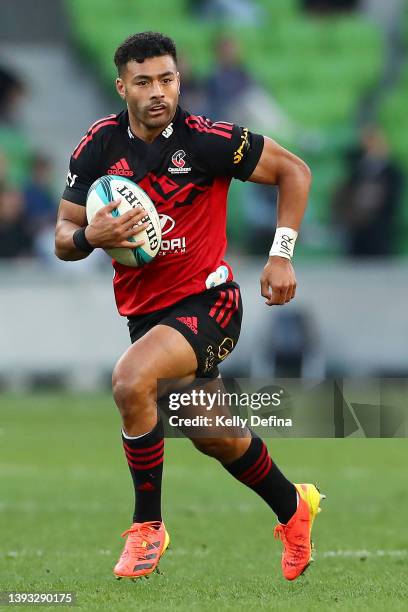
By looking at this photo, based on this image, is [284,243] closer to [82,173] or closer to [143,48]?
[82,173]

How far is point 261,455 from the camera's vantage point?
608 cm

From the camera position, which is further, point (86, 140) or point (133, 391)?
point (86, 140)

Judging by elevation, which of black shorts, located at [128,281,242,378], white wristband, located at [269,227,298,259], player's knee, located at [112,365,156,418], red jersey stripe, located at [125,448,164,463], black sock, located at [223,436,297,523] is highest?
white wristband, located at [269,227,298,259]

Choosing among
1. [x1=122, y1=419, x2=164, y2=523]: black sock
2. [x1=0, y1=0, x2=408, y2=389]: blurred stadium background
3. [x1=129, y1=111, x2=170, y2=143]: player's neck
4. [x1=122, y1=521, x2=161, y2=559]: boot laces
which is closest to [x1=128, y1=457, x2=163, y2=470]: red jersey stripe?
[x1=122, y1=419, x2=164, y2=523]: black sock

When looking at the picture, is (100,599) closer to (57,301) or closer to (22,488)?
(22,488)

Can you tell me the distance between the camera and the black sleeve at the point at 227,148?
5973mm

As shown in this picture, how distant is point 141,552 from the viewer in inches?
224

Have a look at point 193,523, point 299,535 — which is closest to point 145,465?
point 299,535

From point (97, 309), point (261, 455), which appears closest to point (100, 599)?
point (261, 455)

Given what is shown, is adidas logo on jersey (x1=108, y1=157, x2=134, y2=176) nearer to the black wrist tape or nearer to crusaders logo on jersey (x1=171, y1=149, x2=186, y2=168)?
crusaders logo on jersey (x1=171, y1=149, x2=186, y2=168)

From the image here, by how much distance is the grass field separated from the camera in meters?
5.54

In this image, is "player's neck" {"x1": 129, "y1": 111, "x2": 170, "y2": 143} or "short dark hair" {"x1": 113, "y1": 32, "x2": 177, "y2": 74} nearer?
"short dark hair" {"x1": 113, "y1": 32, "x2": 177, "y2": 74}

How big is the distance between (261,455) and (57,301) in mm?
9902

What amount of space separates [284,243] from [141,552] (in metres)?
1.48
